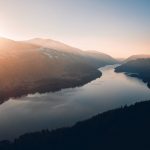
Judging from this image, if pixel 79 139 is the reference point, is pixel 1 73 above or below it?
above

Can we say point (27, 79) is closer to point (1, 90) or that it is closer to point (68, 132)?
point (1, 90)

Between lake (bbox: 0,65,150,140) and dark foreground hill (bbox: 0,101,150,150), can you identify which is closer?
dark foreground hill (bbox: 0,101,150,150)

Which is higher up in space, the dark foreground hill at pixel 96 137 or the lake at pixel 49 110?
the lake at pixel 49 110

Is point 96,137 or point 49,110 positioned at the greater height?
point 49,110

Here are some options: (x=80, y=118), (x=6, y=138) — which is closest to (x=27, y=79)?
(x=80, y=118)

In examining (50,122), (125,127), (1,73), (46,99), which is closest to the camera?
(125,127)

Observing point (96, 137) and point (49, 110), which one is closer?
point (96, 137)

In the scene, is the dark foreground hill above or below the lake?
below

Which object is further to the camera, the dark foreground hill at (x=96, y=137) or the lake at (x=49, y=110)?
the lake at (x=49, y=110)
